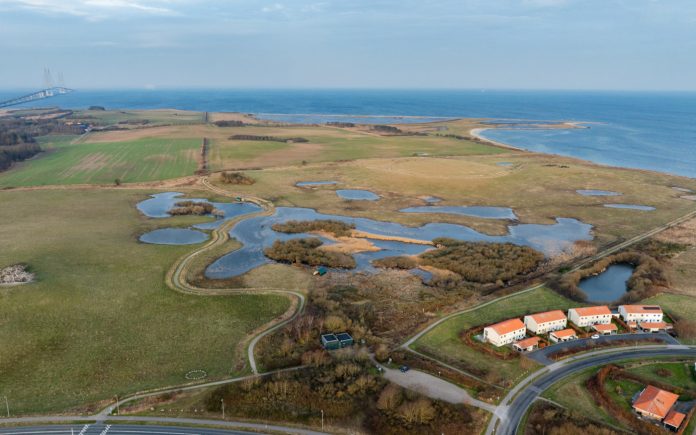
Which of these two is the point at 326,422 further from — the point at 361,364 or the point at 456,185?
the point at 456,185

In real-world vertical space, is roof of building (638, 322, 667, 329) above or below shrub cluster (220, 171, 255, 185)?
below

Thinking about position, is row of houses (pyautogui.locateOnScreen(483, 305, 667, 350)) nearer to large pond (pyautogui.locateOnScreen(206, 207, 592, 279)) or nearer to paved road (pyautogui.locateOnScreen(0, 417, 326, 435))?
paved road (pyautogui.locateOnScreen(0, 417, 326, 435))

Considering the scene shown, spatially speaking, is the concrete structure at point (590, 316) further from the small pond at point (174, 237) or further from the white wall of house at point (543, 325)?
the small pond at point (174, 237)

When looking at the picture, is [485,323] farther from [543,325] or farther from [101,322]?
[101,322]

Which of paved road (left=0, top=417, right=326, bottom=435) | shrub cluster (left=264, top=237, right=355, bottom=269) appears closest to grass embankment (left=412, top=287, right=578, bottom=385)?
paved road (left=0, top=417, right=326, bottom=435)

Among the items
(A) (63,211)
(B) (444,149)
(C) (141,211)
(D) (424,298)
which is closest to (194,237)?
(C) (141,211)
